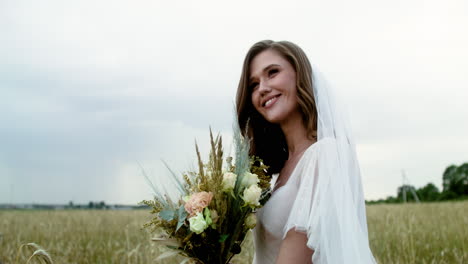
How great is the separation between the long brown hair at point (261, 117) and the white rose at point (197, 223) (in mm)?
901

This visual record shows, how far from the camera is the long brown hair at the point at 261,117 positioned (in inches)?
124

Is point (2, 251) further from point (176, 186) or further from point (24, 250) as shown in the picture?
point (176, 186)

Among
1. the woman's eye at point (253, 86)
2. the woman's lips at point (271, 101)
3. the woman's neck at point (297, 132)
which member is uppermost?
the woman's eye at point (253, 86)

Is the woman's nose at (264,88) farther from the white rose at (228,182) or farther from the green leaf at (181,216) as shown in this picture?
the green leaf at (181,216)

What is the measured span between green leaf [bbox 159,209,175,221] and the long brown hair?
35.0 inches

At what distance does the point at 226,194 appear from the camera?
250 centimetres

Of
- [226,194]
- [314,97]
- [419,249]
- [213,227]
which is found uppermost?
[314,97]

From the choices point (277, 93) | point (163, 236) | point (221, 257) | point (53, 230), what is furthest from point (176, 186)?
point (53, 230)

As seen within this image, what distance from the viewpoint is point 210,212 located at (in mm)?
2389

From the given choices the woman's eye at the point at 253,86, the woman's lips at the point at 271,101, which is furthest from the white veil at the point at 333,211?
the woman's eye at the point at 253,86

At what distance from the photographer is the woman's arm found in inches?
103

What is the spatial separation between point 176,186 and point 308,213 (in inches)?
30.5

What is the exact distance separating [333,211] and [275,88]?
37.6 inches

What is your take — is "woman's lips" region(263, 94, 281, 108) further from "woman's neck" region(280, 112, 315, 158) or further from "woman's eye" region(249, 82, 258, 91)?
"woman's eye" region(249, 82, 258, 91)
